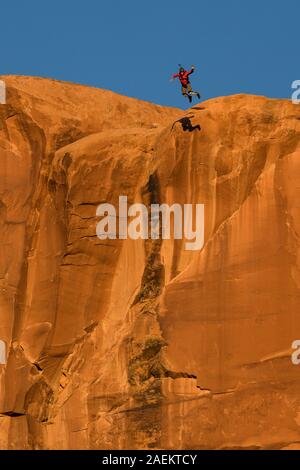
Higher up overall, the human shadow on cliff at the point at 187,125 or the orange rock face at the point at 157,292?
the human shadow on cliff at the point at 187,125

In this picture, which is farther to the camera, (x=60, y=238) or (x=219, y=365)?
(x=60, y=238)

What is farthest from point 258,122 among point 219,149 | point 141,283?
point 141,283

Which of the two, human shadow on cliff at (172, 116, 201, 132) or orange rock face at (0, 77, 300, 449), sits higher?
Result: human shadow on cliff at (172, 116, 201, 132)

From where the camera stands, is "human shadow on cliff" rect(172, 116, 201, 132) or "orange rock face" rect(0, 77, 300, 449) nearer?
"orange rock face" rect(0, 77, 300, 449)

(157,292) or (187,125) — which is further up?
(187,125)

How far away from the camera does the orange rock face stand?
79.3m

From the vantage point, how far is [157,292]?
81375mm

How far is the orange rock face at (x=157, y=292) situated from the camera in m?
79.3

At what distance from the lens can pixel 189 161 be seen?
8194 centimetres

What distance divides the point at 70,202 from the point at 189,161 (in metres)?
5.20

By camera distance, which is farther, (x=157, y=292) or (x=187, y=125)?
(x=187, y=125)

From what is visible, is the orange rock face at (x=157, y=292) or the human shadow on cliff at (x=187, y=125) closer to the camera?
the orange rock face at (x=157, y=292)
